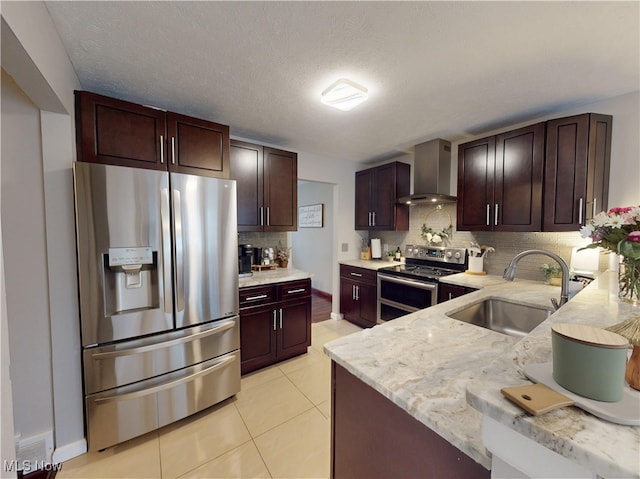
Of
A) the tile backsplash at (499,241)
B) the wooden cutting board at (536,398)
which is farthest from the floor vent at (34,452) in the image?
the tile backsplash at (499,241)

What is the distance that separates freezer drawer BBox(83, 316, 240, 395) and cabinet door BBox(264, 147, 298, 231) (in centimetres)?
124

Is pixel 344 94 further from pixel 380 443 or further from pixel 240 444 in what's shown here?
pixel 240 444

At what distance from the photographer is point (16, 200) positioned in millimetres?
1436

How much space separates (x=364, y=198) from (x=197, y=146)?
2.52 m

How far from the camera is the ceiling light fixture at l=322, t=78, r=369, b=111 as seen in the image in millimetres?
1783

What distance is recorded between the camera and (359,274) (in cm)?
358

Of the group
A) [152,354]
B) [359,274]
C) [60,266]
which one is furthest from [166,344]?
[359,274]

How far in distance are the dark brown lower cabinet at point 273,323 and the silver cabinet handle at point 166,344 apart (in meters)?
0.34

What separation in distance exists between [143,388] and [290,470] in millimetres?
1069

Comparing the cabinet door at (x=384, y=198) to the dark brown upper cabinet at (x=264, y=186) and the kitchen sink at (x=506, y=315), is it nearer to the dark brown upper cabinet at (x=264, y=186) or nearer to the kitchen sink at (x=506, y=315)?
the dark brown upper cabinet at (x=264, y=186)

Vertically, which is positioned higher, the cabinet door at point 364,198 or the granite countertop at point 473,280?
the cabinet door at point 364,198

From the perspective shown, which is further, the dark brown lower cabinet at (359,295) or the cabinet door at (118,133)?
the dark brown lower cabinet at (359,295)

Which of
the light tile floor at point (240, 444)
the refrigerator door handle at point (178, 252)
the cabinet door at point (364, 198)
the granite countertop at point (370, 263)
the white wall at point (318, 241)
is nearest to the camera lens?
the light tile floor at point (240, 444)

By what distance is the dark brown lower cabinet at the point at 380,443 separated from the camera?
71cm
